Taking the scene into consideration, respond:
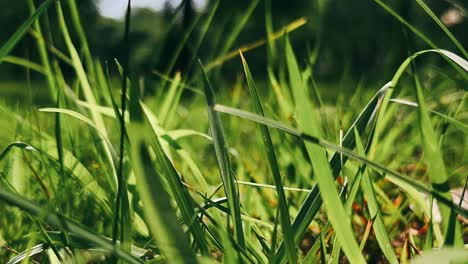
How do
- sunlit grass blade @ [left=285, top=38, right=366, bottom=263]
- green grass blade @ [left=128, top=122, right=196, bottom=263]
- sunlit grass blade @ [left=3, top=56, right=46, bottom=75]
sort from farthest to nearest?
sunlit grass blade @ [left=3, top=56, right=46, bottom=75] → sunlit grass blade @ [left=285, top=38, right=366, bottom=263] → green grass blade @ [left=128, top=122, right=196, bottom=263]

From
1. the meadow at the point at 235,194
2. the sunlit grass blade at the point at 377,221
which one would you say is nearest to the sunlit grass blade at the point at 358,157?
the meadow at the point at 235,194

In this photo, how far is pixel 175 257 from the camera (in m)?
0.20

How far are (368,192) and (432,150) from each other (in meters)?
0.13

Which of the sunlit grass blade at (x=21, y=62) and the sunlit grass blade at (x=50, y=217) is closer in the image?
the sunlit grass blade at (x=50, y=217)

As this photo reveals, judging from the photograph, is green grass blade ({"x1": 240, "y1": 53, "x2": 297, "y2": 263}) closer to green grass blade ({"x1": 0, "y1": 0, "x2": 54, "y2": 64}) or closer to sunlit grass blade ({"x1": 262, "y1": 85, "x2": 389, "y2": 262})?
sunlit grass blade ({"x1": 262, "y1": 85, "x2": 389, "y2": 262})

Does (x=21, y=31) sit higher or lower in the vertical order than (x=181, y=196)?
higher

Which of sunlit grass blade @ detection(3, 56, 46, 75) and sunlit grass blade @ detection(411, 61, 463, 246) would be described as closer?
sunlit grass blade @ detection(411, 61, 463, 246)

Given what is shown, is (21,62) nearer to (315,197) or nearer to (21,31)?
(21,31)

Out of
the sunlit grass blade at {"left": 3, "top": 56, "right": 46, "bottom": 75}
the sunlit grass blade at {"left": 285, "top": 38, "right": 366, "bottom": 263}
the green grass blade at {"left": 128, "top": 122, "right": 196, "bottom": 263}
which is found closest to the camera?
the green grass blade at {"left": 128, "top": 122, "right": 196, "bottom": 263}

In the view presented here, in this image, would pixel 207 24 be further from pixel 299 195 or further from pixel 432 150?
pixel 432 150

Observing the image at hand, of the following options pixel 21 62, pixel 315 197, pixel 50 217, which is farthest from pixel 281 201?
pixel 21 62

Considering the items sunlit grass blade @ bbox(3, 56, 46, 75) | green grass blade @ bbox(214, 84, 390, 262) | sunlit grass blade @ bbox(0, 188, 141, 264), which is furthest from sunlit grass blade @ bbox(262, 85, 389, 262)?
sunlit grass blade @ bbox(3, 56, 46, 75)

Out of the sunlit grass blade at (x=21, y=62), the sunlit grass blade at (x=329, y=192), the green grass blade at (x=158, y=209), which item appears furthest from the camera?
the sunlit grass blade at (x=21, y=62)

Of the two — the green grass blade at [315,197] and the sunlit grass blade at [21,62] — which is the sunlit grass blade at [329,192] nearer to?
the green grass blade at [315,197]
